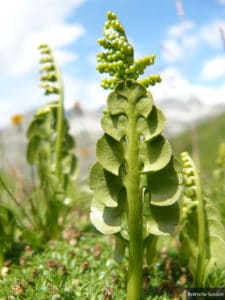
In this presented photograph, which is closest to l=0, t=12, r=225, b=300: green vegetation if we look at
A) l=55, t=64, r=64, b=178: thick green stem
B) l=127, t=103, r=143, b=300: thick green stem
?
l=127, t=103, r=143, b=300: thick green stem

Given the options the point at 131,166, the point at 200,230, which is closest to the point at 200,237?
the point at 200,230

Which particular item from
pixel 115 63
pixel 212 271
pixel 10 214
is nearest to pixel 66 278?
pixel 10 214

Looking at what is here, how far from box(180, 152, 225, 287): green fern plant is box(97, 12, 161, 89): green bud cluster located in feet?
2.05

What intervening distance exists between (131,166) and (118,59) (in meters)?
0.55

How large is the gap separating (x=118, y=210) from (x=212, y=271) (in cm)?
83

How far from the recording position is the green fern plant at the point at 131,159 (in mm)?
2498

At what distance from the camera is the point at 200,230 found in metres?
2.77

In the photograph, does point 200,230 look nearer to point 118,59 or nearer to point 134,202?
point 134,202

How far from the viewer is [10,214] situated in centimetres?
336

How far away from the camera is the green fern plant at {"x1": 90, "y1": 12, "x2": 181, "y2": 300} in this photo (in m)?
2.50

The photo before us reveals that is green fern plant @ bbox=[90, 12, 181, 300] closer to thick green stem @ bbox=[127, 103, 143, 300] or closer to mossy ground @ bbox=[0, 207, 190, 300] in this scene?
thick green stem @ bbox=[127, 103, 143, 300]

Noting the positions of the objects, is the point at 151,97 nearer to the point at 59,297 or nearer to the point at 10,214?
the point at 59,297

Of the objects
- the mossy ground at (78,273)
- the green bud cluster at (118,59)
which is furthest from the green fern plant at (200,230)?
the green bud cluster at (118,59)

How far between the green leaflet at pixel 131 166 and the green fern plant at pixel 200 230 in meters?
0.27
